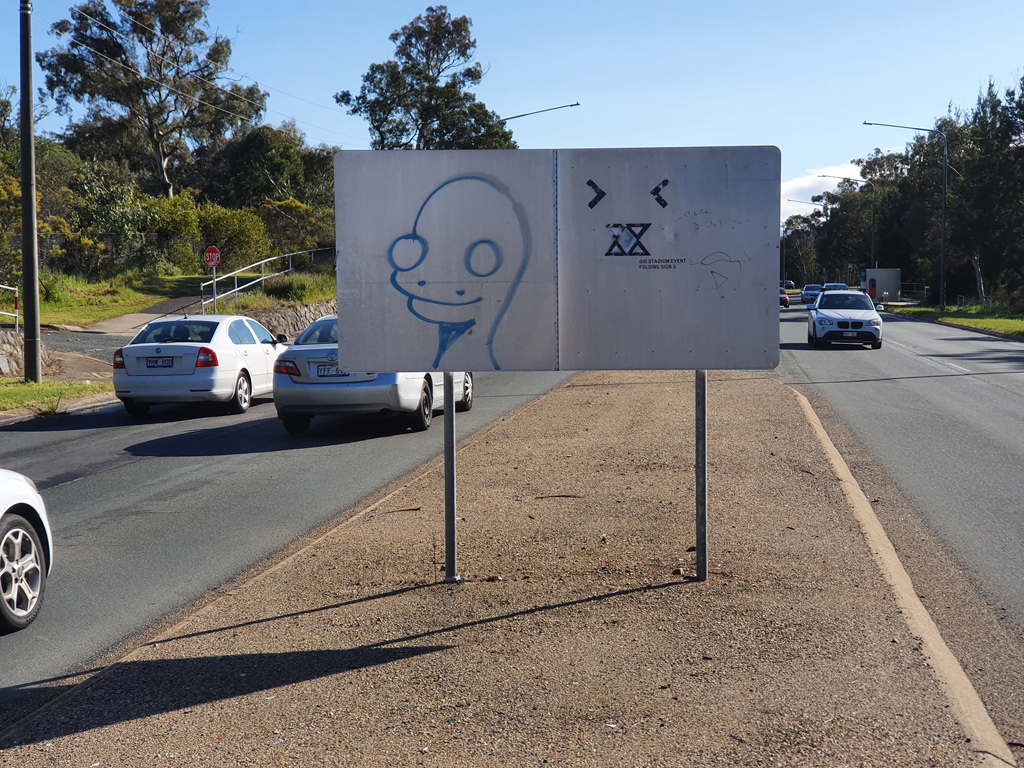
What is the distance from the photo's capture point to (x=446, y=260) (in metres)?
5.70

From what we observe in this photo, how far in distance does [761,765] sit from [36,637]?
3824 mm

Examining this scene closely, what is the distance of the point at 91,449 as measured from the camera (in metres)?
11.9

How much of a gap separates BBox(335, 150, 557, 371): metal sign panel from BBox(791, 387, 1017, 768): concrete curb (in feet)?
7.58

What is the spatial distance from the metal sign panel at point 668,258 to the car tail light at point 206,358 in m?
9.86

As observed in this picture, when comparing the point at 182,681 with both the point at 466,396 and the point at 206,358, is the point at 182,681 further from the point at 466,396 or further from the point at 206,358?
the point at 206,358

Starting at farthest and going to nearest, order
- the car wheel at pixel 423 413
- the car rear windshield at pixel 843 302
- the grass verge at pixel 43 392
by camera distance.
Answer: the car rear windshield at pixel 843 302, the grass verge at pixel 43 392, the car wheel at pixel 423 413

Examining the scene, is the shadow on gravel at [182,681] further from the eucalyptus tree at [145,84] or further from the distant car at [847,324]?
the eucalyptus tree at [145,84]

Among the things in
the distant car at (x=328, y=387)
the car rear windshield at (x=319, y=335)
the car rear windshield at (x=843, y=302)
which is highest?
the car rear windshield at (x=843, y=302)

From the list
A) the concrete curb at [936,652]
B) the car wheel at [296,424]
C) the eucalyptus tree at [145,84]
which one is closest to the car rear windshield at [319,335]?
the car wheel at [296,424]

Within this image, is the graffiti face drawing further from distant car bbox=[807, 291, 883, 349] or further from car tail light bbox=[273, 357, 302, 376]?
distant car bbox=[807, 291, 883, 349]

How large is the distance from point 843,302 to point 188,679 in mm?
27179

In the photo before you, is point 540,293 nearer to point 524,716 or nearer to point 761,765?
point 524,716

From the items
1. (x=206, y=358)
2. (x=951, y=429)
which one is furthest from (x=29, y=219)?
(x=951, y=429)

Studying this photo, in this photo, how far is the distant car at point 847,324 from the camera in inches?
1066
